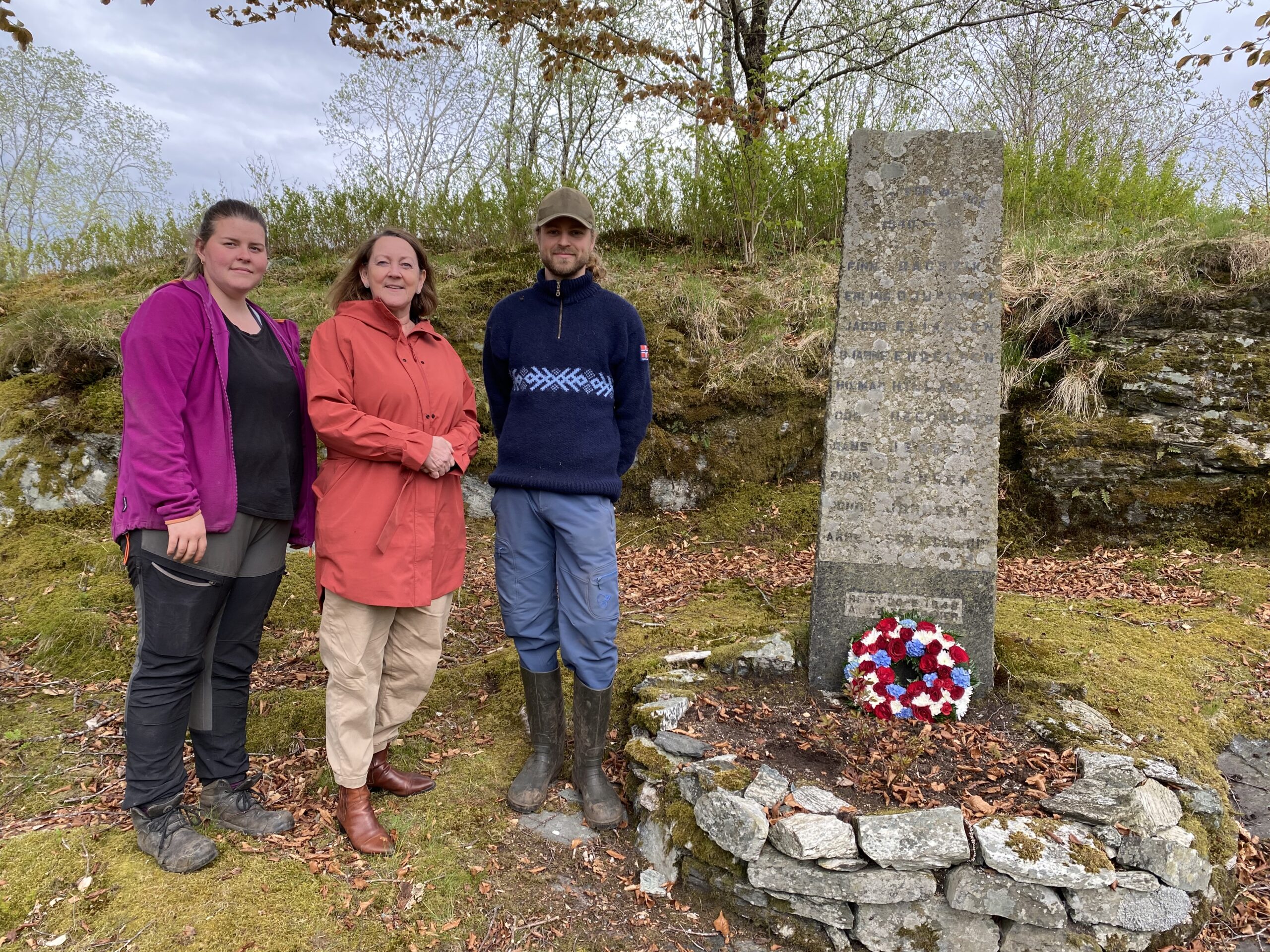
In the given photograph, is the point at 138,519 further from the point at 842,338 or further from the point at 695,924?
the point at 842,338

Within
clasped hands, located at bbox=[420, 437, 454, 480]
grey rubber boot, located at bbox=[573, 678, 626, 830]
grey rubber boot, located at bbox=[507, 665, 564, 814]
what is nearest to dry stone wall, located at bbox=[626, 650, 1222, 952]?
grey rubber boot, located at bbox=[573, 678, 626, 830]

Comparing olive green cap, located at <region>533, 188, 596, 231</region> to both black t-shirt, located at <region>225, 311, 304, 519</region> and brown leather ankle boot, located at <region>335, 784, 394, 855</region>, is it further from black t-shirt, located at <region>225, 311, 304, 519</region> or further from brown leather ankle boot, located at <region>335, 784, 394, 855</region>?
brown leather ankle boot, located at <region>335, 784, 394, 855</region>

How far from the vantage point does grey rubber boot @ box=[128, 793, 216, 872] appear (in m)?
2.65

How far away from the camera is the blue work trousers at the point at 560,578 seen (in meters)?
3.11

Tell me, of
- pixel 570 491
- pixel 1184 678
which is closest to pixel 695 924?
pixel 570 491

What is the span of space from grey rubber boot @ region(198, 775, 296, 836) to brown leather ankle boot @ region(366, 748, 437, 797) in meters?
0.35

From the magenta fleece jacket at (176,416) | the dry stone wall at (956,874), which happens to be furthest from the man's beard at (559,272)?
the dry stone wall at (956,874)

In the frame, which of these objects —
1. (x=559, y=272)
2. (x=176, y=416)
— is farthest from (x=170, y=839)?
(x=559, y=272)

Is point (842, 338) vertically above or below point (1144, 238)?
below

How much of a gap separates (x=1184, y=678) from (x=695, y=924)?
3.25m

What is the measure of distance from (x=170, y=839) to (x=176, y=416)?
1582 millimetres

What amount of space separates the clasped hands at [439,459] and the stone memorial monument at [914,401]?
1.97 metres

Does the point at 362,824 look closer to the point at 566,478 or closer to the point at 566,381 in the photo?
the point at 566,478

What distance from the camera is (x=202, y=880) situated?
8.59 feet
